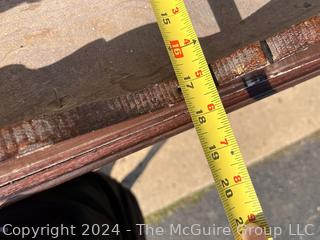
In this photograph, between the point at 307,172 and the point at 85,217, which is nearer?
the point at 85,217

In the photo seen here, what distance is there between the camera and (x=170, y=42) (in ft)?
5.12

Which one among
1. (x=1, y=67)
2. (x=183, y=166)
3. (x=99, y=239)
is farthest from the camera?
(x=183, y=166)

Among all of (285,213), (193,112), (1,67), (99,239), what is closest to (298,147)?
(285,213)

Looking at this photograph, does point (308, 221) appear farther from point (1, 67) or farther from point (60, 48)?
point (1, 67)

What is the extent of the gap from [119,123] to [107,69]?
Result: 2.00 feet

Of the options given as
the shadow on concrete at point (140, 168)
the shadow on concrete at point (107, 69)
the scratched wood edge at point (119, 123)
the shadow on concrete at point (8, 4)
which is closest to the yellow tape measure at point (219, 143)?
the scratched wood edge at point (119, 123)

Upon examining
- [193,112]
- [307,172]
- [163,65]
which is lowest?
[307,172]

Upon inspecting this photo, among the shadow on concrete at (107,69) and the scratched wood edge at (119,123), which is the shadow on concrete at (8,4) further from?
the scratched wood edge at (119,123)

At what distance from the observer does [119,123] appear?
1.44 m

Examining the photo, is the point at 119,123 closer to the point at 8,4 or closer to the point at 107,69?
the point at 107,69

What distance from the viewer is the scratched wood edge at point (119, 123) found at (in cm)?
140

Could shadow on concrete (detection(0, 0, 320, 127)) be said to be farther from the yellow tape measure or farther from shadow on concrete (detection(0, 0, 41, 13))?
the yellow tape measure

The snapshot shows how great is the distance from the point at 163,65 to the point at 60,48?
1.48 ft

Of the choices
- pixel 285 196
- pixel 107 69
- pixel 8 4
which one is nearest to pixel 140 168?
pixel 107 69
